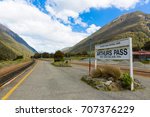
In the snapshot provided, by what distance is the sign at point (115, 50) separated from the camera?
9.84 metres

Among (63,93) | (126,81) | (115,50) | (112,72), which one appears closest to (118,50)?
(115,50)

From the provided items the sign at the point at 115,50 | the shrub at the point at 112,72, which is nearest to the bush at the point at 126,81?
the shrub at the point at 112,72

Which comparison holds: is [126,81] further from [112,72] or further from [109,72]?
[109,72]

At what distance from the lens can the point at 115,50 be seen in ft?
36.6

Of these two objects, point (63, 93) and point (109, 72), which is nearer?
point (63, 93)

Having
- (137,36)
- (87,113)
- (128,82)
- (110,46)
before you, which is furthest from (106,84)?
(137,36)

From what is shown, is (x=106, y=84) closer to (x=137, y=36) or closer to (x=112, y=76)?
(x=112, y=76)

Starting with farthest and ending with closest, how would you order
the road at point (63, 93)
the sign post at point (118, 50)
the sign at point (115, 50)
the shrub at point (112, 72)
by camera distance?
the shrub at point (112, 72) < the sign at point (115, 50) < the sign post at point (118, 50) < the road at point (63, 93)

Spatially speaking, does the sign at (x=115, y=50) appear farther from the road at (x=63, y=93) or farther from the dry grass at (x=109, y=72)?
the road at (x=63, y=93)

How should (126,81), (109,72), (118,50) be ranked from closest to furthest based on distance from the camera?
1. (126,81)
2. (118,50)
3. (109,72)

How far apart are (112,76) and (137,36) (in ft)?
616

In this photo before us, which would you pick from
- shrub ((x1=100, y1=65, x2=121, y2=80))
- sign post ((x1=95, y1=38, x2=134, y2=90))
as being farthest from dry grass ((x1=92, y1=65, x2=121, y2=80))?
sign post ((x1=95, y1=38, x2=134, y2=90))

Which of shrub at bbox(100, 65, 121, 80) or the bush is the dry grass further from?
the bush

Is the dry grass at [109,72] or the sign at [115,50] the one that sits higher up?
the sign at [115,50]
